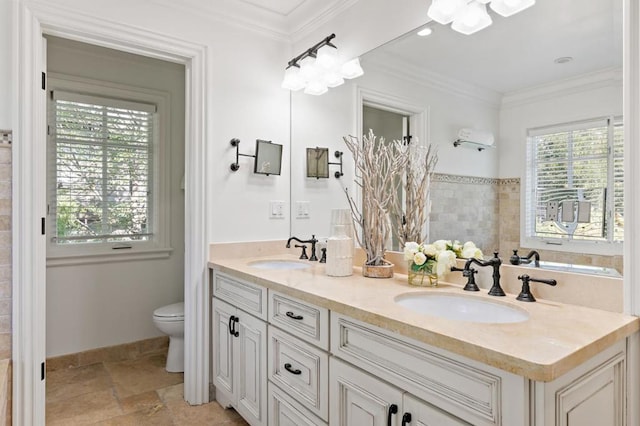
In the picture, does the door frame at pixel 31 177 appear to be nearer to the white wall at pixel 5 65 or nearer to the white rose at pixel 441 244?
the white wall at pixel 5 65

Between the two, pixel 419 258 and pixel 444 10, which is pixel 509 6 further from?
pixel 419 258

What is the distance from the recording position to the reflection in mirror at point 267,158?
2.44 metres

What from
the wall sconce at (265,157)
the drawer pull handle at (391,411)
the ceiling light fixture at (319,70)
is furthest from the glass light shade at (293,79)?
the drawer pull handle at (391,411)

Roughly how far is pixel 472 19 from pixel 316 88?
105 centimetres

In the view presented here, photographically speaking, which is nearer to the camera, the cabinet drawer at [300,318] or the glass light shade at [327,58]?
the cabinet drawer at [300,318]

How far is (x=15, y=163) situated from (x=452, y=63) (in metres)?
2.02

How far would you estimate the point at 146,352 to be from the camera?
9.91ft

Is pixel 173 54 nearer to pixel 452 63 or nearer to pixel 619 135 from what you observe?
pixel 452 63

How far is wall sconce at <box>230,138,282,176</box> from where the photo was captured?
2372 millimetres

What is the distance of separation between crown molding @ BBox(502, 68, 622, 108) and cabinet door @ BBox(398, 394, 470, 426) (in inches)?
43.6

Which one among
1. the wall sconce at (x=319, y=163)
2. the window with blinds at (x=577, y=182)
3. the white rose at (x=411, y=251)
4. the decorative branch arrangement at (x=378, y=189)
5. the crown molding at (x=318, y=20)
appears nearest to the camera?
the window with blinds at (x=577, y=182)

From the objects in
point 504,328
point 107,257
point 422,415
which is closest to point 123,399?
point 107,257

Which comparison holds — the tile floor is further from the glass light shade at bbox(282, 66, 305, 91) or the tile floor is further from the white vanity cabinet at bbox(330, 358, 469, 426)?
the glass light shade at bbox(282, 66, 305, 91)

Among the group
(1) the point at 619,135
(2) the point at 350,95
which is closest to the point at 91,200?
(2) the point at 350,95
